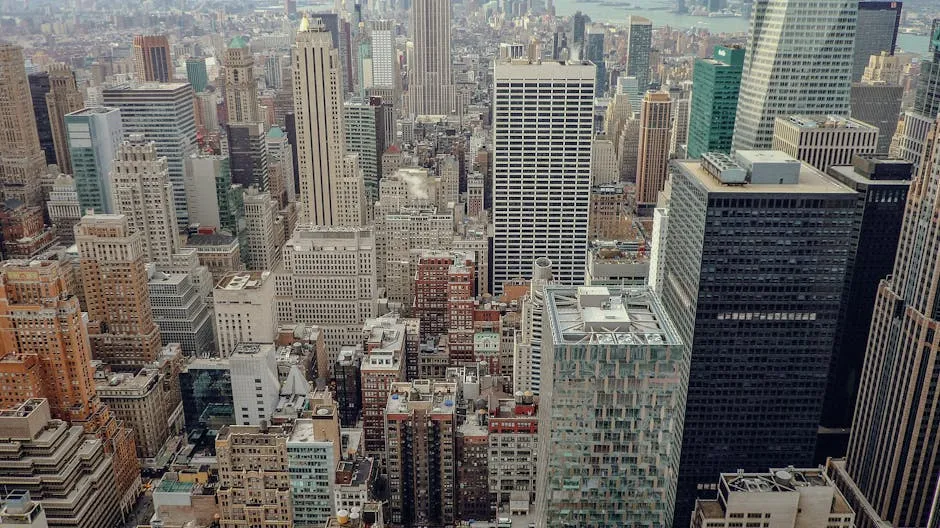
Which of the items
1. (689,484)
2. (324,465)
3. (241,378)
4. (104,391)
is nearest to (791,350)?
(689,484)

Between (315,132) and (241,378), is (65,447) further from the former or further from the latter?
(315,132)

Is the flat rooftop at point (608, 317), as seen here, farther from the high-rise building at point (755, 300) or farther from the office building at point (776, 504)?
the office building at point (776, 504)

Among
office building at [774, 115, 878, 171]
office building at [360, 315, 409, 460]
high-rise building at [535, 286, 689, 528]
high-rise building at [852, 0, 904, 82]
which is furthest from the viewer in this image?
high-rise building at [852, 0, 904, 82]

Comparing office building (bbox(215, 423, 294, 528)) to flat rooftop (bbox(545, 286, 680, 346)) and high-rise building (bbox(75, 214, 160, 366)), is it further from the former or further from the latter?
high-rise building (bbox(75, 214, 160, 366))

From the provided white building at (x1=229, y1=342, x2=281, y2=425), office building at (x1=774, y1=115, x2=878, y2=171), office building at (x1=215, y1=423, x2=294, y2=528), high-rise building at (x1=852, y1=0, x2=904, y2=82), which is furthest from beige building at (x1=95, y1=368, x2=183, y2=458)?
high-rise building at (x1=852, y1=0, x2=904, y2=82)

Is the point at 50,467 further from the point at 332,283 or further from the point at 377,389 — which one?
the point at 332,283

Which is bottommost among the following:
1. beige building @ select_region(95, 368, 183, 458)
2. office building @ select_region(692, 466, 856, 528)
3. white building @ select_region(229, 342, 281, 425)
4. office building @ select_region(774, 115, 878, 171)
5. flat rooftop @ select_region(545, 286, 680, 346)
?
beige building @ select_region(95, 368, 183, 458)
